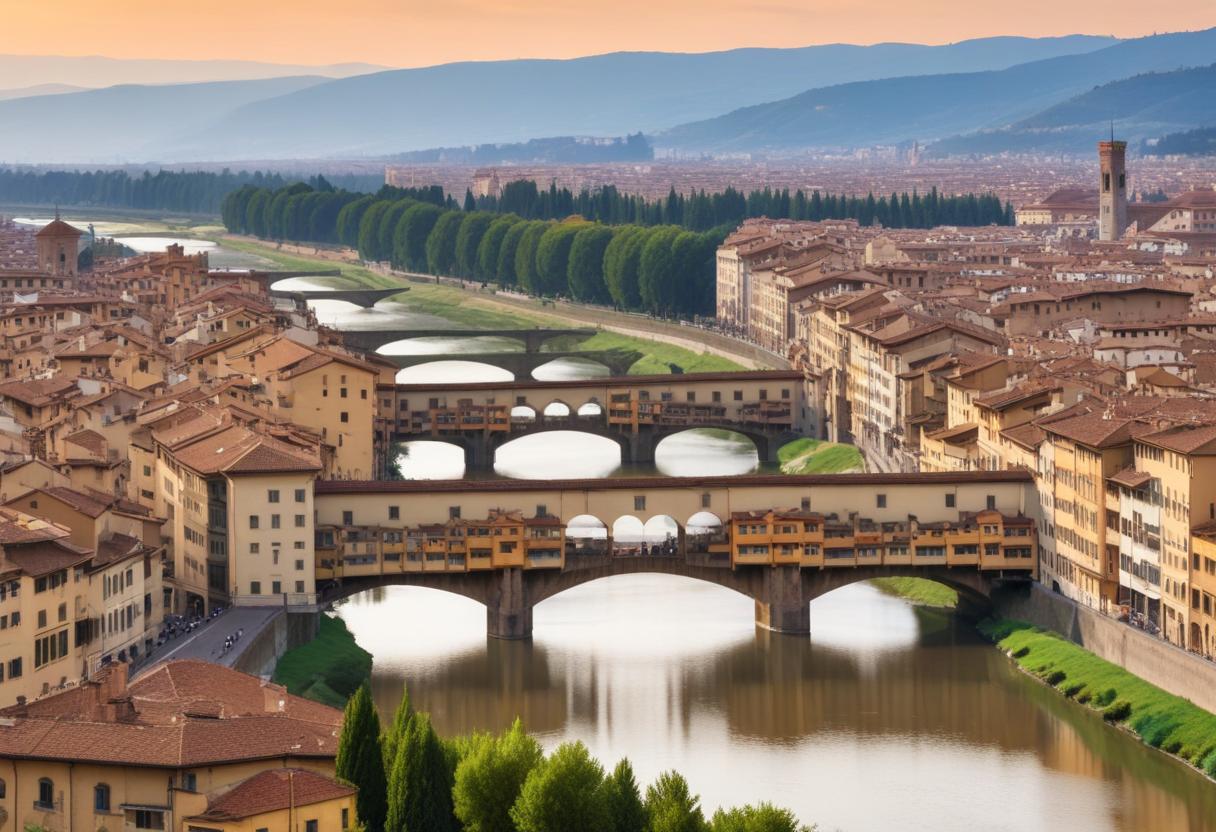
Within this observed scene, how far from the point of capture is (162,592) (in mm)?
47719

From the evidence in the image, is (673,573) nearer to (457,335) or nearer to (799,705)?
(799,705)

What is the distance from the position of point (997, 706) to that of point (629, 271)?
237 ft

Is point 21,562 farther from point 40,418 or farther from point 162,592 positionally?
point 40,418

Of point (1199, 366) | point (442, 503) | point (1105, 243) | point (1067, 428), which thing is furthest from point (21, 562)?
point (1105, 243)

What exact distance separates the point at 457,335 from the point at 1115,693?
64.3m

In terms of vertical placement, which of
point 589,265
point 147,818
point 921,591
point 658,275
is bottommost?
point 921,591

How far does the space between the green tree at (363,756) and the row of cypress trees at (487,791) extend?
11 millimetres

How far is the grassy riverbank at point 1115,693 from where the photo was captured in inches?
1631

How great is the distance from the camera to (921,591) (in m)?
56.2

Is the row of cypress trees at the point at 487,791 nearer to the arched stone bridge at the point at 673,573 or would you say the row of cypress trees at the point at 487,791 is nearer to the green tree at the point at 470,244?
the arched stone bridge at the point at 673,573

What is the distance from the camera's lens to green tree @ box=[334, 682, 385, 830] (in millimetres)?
30484

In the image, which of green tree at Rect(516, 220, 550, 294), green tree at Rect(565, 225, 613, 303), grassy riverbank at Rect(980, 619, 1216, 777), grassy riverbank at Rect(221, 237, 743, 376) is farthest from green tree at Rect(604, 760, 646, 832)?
green tree at Rect(516, 220, 550, 294)

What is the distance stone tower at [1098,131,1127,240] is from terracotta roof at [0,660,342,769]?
11332 cm

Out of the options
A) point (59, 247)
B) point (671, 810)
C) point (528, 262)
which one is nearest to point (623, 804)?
point (671, 810)
